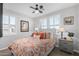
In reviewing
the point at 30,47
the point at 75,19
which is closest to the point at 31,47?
the point at 30,47

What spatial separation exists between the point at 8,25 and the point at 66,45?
4.79 feet

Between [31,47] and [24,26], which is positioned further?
[24,26]

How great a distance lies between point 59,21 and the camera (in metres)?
2.24

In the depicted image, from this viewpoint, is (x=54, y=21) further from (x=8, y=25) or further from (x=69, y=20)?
(x=8, y=25)

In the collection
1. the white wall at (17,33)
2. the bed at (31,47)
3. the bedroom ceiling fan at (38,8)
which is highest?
the bedroom ceiling fan at (38,8)

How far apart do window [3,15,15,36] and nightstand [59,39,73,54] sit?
1.18 metres

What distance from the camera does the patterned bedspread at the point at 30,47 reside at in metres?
2.16

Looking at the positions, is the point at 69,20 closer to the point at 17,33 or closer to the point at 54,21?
the point at 54,21

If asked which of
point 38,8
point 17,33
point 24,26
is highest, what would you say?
point 38,8

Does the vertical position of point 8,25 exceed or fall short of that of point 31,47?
it exceeds it

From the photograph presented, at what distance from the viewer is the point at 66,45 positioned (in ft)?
7.44

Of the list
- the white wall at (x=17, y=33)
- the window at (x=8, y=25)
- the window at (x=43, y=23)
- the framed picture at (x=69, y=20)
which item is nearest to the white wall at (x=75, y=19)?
the framed picture at (x=69, y=20)

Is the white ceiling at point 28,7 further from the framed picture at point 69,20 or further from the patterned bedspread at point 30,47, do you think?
the patterned bedspread at point 30,47

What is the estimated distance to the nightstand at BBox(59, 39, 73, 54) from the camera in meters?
2.22
